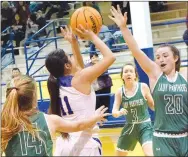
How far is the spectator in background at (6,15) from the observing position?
32.9 feet

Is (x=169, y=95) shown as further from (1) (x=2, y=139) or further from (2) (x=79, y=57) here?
(1) (x=2, y=139)

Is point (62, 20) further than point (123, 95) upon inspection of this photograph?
Yes

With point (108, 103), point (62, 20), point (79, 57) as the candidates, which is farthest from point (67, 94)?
point (62, 20)

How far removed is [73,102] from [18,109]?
0.70 meters

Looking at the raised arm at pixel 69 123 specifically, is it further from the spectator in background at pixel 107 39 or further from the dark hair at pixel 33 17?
the dark hair at pixel 33 17

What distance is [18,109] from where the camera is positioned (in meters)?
2.56

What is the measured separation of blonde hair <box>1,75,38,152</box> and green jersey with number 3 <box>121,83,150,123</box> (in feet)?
7.60

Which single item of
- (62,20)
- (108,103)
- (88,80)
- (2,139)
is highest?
(62,20)

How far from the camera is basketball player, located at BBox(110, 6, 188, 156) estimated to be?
330cm

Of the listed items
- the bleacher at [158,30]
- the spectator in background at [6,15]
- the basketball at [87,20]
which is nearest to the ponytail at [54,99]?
the basketball at [87,20]

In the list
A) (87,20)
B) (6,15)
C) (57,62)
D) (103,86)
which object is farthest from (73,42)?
(6,15)

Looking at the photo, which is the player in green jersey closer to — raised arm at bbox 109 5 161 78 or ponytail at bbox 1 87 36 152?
raised arm at bbox 109 5 161 78

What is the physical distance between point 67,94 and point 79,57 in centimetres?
47

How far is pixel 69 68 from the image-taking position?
130 inches
